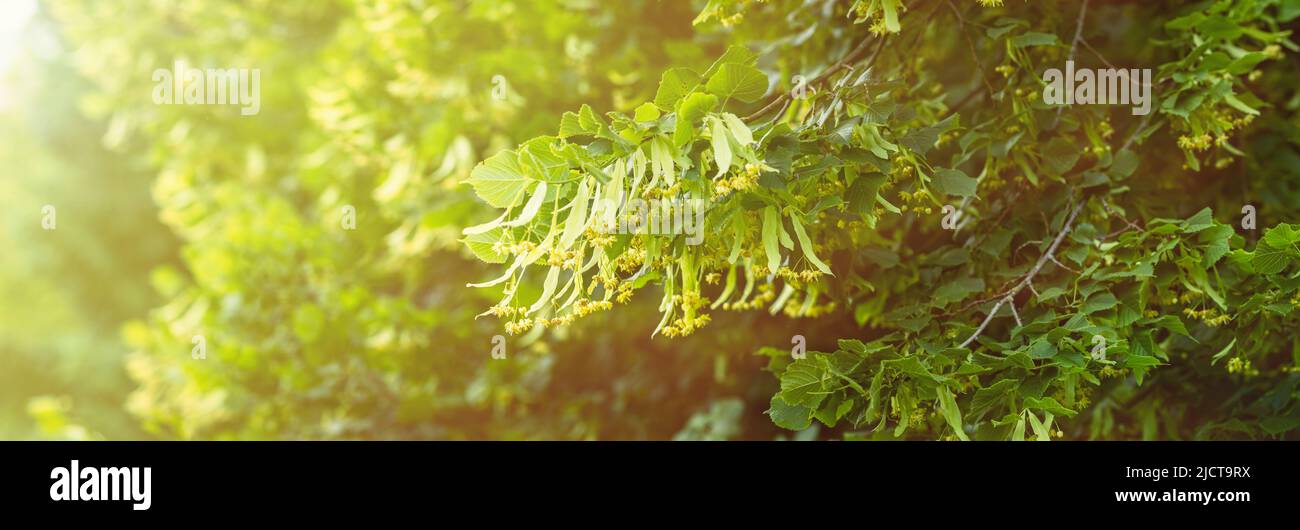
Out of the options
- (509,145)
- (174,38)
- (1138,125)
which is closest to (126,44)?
(174,38)

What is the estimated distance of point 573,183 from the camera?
6.59 ft

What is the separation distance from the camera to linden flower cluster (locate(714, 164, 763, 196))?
1.89 meters

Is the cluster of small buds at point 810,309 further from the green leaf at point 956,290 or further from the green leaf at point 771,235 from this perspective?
the green leaf at point 771,235

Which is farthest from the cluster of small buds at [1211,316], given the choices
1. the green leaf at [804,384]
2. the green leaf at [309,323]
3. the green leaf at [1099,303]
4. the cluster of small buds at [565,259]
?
the green leaf at [309,323]

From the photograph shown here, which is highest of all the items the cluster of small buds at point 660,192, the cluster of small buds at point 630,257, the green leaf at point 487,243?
the cluster of small buds at point 660,192

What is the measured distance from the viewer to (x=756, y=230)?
2.15 meters

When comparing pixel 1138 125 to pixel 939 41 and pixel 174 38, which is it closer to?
pixel 939 41

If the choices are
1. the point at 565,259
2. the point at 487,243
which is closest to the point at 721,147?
the point at 565,259

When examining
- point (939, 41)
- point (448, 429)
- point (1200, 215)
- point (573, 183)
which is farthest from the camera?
point (448, 429)

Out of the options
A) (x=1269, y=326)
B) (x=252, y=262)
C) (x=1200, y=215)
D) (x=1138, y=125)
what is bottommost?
(x=1269, y=326)

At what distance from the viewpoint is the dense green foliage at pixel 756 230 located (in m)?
2.10

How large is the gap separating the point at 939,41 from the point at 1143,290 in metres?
1.40

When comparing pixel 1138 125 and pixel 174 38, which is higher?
pixel 174 38

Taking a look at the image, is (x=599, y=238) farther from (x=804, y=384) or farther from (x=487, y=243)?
(x=804, y=384)
